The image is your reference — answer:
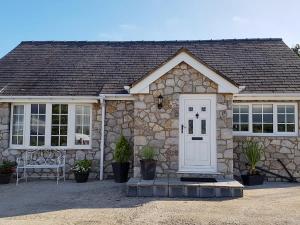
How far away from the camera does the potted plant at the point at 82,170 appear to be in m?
11.4

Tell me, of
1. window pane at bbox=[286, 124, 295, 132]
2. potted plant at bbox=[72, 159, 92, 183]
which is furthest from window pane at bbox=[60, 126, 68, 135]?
window pane at bbox=[286, 124, 295, 132]

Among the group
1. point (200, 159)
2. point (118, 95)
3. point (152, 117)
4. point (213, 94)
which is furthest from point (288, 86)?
point (118, 95)

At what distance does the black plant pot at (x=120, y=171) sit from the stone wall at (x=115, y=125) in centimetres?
90

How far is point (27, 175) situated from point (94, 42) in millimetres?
7466

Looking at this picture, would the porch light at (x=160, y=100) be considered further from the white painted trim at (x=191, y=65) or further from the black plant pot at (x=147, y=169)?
the black plant pot at (x=147, y=169)

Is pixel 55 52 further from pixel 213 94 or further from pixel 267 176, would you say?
pixel 267 176

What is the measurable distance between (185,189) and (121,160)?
3.04 meters

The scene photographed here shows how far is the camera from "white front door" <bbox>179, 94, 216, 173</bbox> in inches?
419

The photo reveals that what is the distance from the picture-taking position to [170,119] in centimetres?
1073

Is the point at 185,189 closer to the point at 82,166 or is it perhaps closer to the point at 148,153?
the point at 148,153

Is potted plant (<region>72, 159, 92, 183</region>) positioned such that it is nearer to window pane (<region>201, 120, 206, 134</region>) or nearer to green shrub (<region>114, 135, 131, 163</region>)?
green shrub (<region>114, 135, 131, 163</region>)

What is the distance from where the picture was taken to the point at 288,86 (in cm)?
1203

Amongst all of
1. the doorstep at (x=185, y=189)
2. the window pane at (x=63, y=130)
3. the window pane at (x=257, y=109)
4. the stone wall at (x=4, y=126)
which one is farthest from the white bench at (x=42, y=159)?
the window pane at (x=257, y=109)

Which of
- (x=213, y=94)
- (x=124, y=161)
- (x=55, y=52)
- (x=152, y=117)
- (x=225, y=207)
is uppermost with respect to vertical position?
(x=55, y=52)
